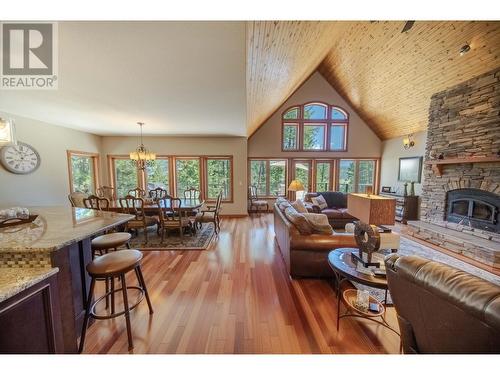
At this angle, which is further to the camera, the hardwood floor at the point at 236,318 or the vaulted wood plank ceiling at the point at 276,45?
the vaulted wood plank ceiling at the point at 276,45

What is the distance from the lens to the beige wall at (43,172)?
373cm

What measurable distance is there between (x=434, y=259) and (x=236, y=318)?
3571 mm

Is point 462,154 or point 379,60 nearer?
point 462,154

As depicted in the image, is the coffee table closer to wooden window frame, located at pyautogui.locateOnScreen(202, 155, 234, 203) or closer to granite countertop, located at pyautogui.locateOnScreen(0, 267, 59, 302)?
granite countertop, located at pyautogui.locateOnScreen(0, 267, 59, 302)

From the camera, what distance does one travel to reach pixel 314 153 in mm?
7141

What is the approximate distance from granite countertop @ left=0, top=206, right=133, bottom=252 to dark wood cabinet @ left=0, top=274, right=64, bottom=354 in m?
0.22

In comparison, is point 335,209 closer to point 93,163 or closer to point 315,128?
point 315,128

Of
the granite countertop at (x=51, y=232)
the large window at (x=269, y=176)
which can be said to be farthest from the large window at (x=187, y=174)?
the granite countertop at (x=51, y=232)

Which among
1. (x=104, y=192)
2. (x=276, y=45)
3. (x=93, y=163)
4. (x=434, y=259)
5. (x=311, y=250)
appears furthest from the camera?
(x=93, y=163)

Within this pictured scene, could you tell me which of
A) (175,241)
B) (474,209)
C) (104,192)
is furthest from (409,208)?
(104,192)

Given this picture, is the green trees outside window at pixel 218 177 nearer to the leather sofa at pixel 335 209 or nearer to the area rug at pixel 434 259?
the leather sofa at pixel 335 209

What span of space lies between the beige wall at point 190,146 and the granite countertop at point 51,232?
458 centimetres
